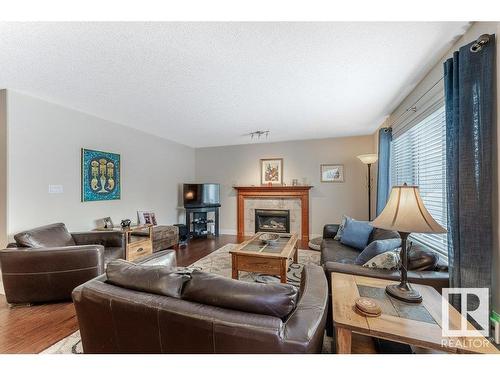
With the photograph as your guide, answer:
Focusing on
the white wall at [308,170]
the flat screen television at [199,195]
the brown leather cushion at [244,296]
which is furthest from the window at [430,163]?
the flat screen television at [199,195]

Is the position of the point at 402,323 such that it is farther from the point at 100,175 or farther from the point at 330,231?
the point at 100,175

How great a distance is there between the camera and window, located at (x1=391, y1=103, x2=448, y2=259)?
2.17 m

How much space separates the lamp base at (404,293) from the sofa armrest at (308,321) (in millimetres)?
427

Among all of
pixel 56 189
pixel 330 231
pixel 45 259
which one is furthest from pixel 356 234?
pixel 56 189

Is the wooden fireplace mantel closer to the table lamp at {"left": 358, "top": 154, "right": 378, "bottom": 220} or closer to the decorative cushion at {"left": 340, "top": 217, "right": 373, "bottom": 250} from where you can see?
the table lamp at {"left": 358, "top": 154, "right": 378, "bottom": 220}

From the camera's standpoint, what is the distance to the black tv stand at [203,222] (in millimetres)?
5676

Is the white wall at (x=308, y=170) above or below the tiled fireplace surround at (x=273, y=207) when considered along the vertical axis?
above

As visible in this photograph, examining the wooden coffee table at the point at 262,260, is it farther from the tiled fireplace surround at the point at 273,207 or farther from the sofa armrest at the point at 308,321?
the tiled fireplace surround at the point at 273,207

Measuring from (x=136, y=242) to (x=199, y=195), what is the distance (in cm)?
223
